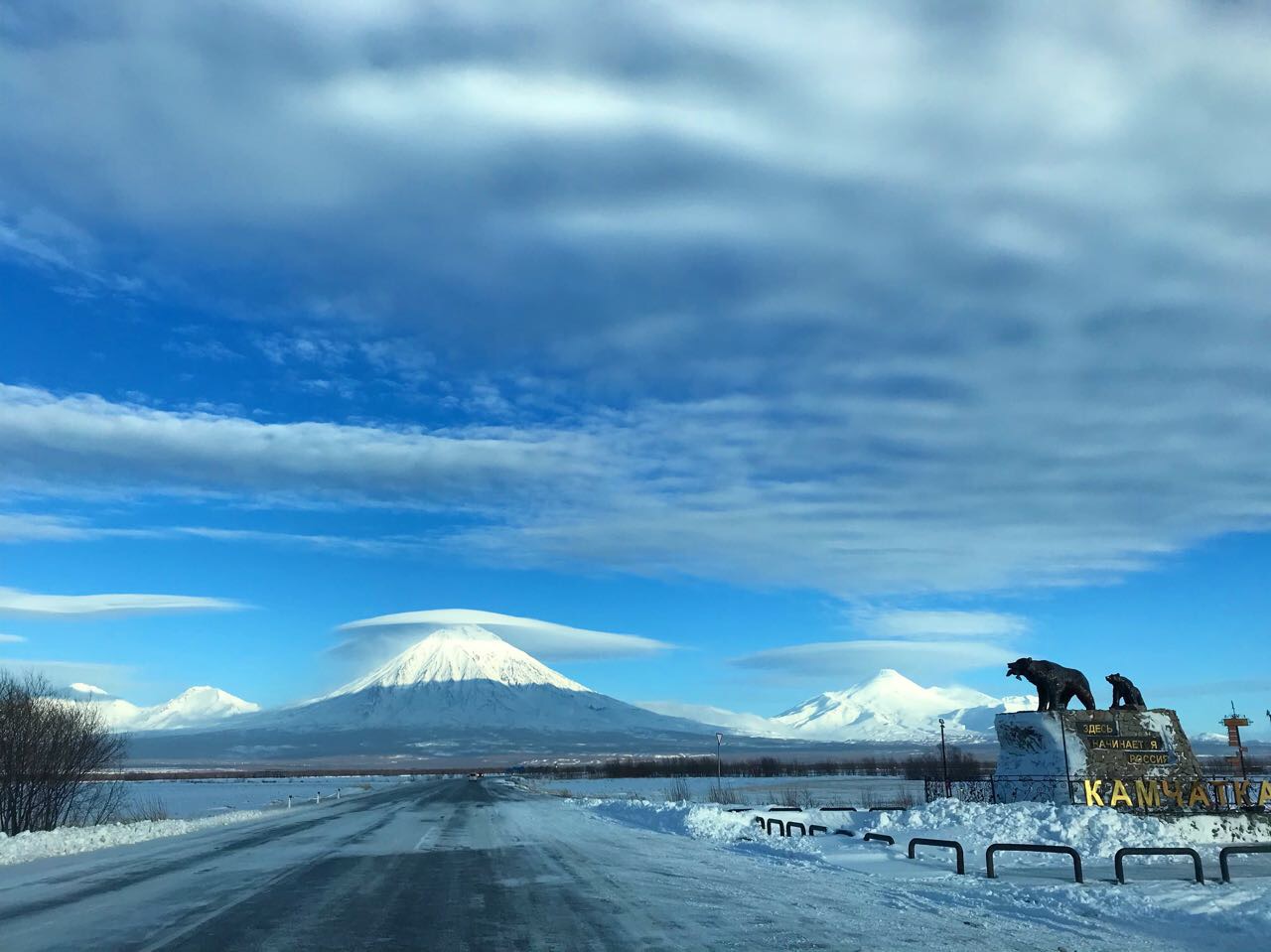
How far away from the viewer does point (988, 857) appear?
18.7 meters

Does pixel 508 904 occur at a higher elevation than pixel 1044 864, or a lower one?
lower

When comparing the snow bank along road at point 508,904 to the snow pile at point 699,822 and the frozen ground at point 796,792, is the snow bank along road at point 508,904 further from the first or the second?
the frozen ground at point 796,792

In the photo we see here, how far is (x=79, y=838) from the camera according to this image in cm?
3133

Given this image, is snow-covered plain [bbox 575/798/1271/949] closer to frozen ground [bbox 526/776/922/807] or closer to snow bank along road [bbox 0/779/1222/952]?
snow bank along road [bbox 0/779/1222/952]

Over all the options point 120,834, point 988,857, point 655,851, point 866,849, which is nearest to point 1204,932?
point 988,857

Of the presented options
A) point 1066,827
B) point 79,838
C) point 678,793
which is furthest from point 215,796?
point 1066,827

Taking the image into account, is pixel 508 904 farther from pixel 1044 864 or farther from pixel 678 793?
pixel 678 793

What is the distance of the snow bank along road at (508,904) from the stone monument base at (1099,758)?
1032cm

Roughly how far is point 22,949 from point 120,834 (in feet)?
80.4

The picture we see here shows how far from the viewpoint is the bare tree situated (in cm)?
3725

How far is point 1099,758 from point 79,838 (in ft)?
102

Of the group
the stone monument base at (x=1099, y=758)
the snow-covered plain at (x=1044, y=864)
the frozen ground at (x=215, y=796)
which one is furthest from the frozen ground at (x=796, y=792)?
the frozen ground at (x=215, y=796)

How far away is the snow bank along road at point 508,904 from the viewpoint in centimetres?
1194

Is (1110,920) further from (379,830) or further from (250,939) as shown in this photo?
(379,830)
